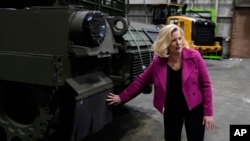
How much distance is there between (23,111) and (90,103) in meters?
0.65

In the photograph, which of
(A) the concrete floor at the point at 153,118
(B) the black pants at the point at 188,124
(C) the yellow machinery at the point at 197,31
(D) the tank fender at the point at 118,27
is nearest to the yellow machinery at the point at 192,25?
(C) the yellow machinery at the point at 197,31

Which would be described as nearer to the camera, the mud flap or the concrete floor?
the mud flap

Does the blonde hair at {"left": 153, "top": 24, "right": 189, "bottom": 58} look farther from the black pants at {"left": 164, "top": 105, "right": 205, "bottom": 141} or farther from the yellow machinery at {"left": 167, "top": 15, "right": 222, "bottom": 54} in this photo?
the yellow machinery at {"left": 167, "top": 15, "right": 222, "bottom": 54}

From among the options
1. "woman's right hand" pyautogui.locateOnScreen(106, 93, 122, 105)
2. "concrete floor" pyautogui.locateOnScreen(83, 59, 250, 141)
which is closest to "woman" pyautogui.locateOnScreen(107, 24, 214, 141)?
"woman's right hand" pyautogui.locateOnScreen(106, 93, 122, 105)

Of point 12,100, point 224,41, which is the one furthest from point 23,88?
point 224,41

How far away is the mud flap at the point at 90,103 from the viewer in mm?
2334

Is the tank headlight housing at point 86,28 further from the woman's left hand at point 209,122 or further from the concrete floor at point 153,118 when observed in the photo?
the concrete floor at point 153,118

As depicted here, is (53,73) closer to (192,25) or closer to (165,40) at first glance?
(165,40)

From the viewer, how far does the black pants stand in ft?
8.16

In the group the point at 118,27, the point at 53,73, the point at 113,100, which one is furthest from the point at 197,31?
the point at 53,73

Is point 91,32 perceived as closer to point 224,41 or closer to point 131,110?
point 131,110

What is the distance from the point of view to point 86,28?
7.40 ft

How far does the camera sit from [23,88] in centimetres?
254

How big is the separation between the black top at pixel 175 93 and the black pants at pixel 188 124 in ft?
0.18
